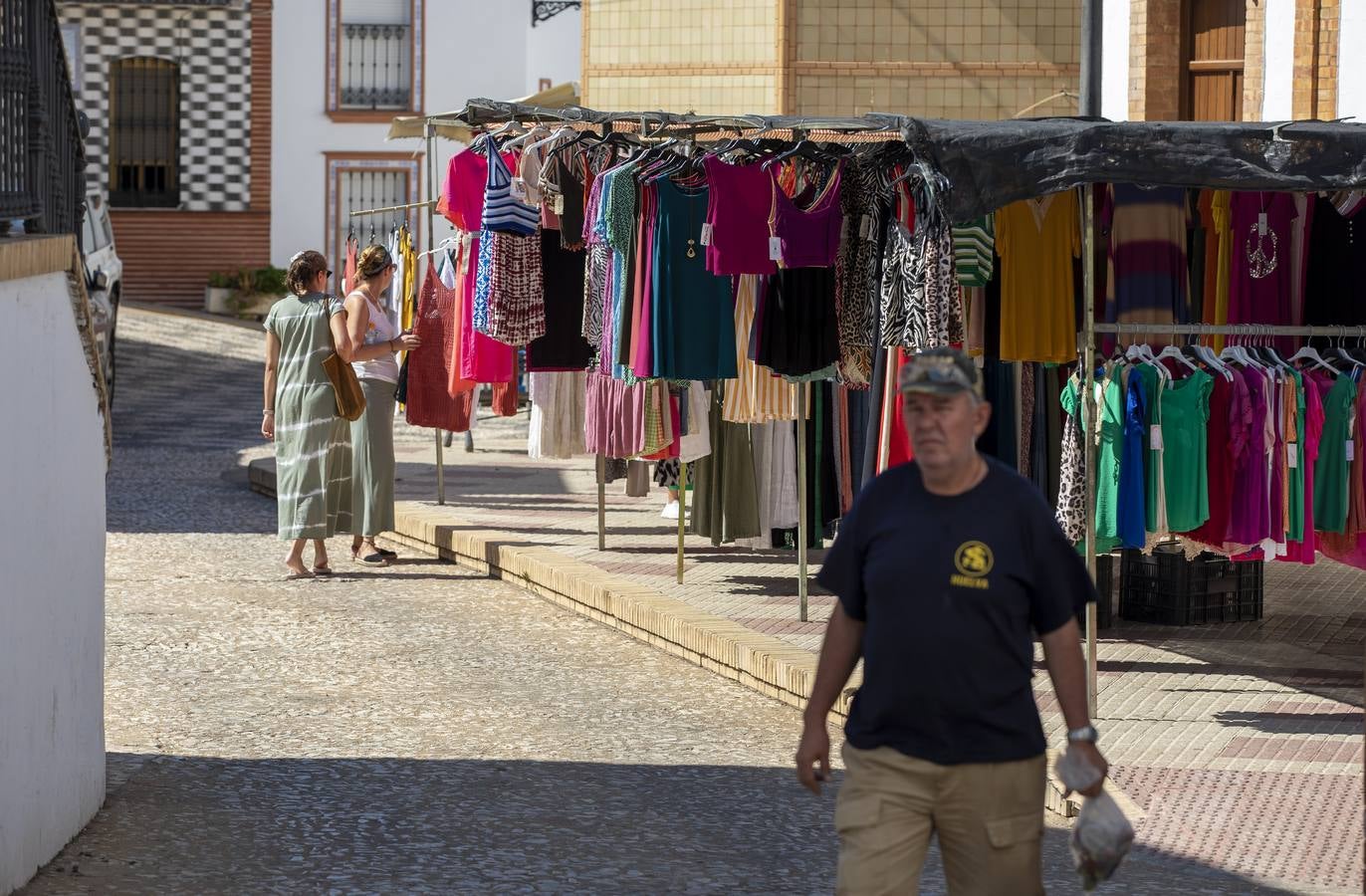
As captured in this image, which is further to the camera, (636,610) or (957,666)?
(636,610)

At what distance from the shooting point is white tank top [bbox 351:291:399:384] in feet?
44.4

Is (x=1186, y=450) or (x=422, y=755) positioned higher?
(x=1186, y=450)

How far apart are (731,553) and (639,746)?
508 cm

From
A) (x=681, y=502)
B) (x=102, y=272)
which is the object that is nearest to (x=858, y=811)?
(x=681, y=502)

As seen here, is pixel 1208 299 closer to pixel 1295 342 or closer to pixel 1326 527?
pixel 1295 342

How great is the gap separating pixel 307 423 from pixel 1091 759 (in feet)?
29.1

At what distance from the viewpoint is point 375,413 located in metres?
13.9

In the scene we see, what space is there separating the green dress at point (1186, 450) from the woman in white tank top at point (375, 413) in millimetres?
5449

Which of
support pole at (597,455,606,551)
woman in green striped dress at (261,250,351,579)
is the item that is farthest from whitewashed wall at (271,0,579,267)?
woman in green striped dress at (261,250,351,579)

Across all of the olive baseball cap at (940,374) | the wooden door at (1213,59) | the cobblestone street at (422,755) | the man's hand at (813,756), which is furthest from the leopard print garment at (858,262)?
the wooden door at (1213,59)

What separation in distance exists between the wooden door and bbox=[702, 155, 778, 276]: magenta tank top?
8706 mm

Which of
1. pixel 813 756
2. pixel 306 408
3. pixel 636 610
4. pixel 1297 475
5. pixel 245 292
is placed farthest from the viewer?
pixel 245 292

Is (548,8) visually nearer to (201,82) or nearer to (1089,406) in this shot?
(201,82)

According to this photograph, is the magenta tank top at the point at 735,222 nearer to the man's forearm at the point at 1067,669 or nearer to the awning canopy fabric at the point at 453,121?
the awning canopy fabric at the point at 453,121
